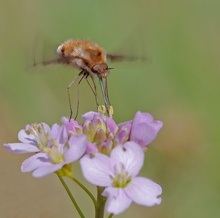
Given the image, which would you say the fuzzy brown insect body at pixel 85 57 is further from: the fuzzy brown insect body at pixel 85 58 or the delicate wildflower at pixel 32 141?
the delicate wildflower at pixel 32 141

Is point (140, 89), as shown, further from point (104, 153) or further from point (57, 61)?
point (104, 153)

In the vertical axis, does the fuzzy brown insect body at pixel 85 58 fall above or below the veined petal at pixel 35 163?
above

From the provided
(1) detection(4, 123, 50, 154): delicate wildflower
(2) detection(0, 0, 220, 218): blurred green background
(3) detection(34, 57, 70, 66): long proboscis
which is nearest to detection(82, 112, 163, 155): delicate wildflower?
(1) detection(4, 123, 50, 154): delicate wildflower

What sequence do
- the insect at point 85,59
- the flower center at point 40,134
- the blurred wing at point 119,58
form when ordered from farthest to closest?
the blurred wing at point 119,58 → the insect at point 85,59 → the flower center at point 40,134

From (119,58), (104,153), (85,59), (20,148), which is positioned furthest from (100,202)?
(119,58)

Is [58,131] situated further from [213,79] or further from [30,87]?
[213,79]

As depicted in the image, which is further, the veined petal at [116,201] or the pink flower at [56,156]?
the pink flower at [56,156]

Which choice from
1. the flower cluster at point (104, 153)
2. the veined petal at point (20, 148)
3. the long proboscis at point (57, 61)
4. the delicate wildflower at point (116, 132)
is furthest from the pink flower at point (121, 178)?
the long proboscis at point (57, 61)

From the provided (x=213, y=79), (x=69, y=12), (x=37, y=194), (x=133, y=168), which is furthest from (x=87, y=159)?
(x=69, y=12)
